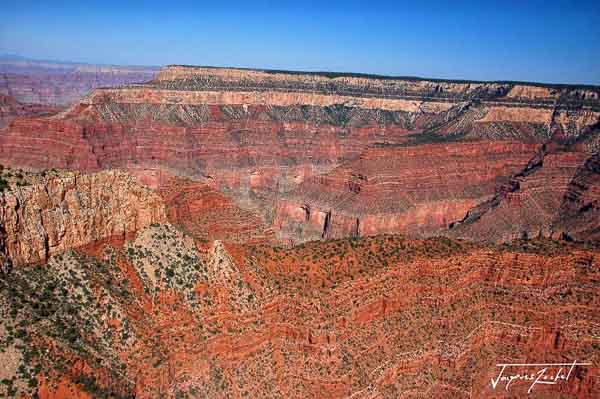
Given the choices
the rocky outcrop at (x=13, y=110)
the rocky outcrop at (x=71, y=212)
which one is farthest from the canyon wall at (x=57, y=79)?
the rocky outcrop at (x=71, y=212)

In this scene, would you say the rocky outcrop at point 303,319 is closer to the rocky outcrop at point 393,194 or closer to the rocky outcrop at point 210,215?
the rocky outcrop at point 210,215

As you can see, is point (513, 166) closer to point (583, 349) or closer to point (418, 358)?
point (583, 349)

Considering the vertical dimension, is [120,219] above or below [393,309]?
above

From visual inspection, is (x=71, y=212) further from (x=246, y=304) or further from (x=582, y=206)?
(x=582, y=206)

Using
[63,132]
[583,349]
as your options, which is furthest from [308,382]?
[63,132]

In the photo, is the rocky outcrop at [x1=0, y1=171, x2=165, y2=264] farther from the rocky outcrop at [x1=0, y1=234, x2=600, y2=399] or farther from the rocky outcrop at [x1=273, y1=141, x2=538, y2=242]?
the rocky outcrop at [x1=273, y1=141, x2=538, y2=242]

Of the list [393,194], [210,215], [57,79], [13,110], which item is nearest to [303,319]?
[210,215]

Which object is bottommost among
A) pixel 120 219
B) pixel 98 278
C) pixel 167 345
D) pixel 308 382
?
pixel 308 382
